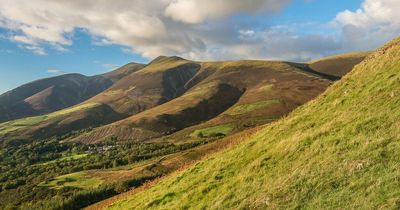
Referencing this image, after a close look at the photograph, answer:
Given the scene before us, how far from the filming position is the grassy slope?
18.8m

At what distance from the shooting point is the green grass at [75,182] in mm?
137363

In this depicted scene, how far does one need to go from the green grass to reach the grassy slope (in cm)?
10687

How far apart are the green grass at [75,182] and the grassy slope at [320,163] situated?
10687 centimetres

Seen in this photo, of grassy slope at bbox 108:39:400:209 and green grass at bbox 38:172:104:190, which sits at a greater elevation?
grassy slope at bbox 108:39:400:209

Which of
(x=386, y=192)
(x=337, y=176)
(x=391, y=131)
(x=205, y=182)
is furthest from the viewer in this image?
(x=205, y=182)

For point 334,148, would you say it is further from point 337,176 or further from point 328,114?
point 328,114

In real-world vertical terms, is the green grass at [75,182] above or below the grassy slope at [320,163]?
below

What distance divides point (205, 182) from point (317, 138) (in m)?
8.03

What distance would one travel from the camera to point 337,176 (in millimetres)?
20031

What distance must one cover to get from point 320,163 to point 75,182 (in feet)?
456

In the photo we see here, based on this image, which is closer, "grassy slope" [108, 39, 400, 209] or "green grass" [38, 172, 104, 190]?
"grassy slope" [108, 39, 400, 209]

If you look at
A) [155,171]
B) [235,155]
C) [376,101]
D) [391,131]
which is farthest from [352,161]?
[155,171]

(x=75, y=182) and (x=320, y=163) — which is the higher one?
(x=320, y=163)

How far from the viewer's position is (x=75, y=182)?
148750 mm
